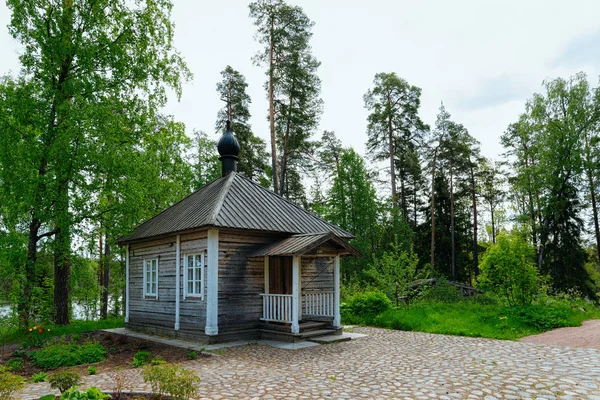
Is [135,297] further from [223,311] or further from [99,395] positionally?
[99,395]

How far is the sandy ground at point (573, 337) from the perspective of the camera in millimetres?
9289

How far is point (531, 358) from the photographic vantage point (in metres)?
7.98

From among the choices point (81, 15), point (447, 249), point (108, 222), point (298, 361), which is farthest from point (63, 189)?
point (447, 249)

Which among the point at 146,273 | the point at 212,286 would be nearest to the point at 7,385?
the point at 212,286

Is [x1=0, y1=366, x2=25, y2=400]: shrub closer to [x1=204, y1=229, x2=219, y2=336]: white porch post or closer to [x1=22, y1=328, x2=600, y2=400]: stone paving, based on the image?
[x1=22, y1=328, x2=600, y2=400]: stone paving

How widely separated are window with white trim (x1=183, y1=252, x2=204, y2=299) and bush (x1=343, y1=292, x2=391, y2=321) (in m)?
5.55

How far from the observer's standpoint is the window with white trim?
1068 centimetres

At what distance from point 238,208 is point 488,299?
35.4ft

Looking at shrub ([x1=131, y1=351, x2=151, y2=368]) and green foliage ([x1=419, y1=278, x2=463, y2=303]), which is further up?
green foliage ([x1=419, y1=278, x2=463, y2=303])

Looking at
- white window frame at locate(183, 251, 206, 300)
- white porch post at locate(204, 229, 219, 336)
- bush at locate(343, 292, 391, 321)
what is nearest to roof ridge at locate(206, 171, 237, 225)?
white porch post at locate(204, 229, 219, 336)

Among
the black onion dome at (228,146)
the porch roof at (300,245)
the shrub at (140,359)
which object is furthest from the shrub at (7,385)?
the black onion dome at (228,146)

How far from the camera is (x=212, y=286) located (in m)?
10.2

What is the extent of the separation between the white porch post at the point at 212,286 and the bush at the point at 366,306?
17.9ft

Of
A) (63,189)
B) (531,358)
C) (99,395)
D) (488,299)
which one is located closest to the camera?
(99,395)
